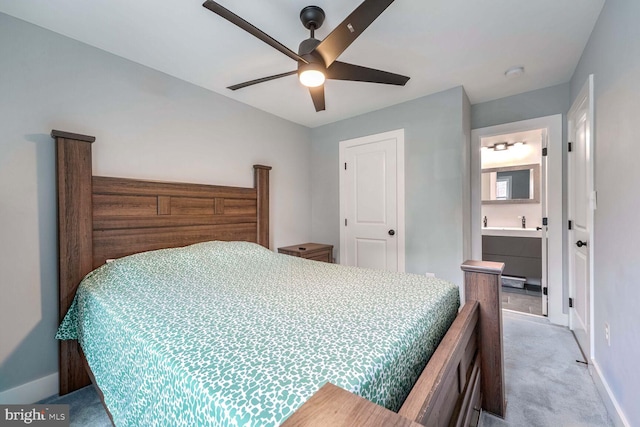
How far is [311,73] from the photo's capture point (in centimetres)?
161

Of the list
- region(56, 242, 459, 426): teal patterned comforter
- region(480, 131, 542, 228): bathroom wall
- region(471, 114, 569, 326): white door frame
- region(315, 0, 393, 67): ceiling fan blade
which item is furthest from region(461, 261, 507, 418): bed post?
region(480, 131, 542, 228): bathroom wall

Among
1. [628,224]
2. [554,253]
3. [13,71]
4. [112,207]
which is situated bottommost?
[554,253]

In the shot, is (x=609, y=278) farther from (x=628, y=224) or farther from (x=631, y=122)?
(x=631, y=122)

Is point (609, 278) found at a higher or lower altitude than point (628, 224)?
lower

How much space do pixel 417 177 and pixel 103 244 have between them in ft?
9.70

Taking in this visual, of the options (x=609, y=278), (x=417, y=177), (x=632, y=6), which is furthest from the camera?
(x=417, y=177)

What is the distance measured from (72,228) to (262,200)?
167 centimetres

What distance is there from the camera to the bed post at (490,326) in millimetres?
1527

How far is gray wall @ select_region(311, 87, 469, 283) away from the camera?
276 centimetres

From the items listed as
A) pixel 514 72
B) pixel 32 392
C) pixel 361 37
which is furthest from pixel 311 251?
pixel 514 72

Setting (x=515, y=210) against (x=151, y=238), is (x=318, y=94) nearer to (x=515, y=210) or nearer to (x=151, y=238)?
(x=151, y=238)

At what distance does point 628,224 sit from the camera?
1.35 m

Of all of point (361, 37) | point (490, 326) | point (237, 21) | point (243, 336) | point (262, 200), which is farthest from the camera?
point (262, 200)

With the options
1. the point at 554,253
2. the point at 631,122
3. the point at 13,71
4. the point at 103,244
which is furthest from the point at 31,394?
the point at 554,253
